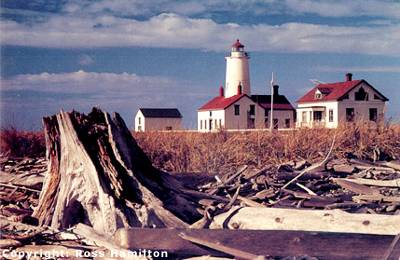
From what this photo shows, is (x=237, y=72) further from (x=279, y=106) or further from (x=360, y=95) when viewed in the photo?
(x=360, y=95)

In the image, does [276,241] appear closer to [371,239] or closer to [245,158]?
[371,239]

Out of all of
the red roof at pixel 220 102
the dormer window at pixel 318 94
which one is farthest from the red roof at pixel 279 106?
the dormer window at pixel 318 94

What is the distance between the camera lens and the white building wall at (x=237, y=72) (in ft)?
151

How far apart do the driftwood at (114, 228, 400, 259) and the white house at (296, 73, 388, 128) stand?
35.5 meters

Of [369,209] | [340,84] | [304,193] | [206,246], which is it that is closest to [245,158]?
[304,193]

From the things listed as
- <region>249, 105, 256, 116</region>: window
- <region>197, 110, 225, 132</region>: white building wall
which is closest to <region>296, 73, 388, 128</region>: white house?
<region>249, 105, 256, 116</region>: window

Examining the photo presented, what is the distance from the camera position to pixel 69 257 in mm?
5254

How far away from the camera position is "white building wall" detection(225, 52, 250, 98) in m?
45.9

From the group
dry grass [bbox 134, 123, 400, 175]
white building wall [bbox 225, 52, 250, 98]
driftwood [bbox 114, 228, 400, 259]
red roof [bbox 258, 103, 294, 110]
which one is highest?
white building wall [bbox 225, 52, 250, 98]

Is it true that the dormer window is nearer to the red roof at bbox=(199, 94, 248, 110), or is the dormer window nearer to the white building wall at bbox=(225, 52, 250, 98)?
the red roof at bbox=(199, 94, 248, 110)

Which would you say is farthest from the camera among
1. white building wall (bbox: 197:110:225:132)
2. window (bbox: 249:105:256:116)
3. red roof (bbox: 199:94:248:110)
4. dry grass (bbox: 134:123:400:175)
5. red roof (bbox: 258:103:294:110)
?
red roof (bbox: 258:103:294:110)

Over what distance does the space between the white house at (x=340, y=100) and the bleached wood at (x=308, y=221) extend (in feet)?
114

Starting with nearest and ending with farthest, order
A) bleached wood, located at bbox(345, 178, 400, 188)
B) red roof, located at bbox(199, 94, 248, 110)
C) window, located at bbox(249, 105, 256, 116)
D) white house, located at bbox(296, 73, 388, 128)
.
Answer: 1. bleached wood, located at bbox(345, 178, 400, 188)
2. white house, located at bbox(296, 73, 388, 128)
3. red roof, located at bbox(199, 94, 248, 110)
4. window, located at bbox(249, 105, 256, 116)

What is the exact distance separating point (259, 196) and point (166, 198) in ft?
4.10
